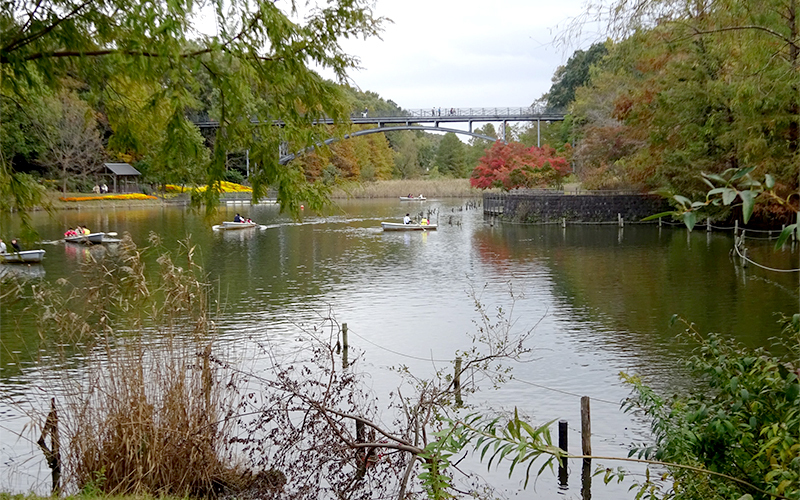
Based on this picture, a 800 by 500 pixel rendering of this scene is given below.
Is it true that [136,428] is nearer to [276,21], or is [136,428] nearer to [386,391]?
[276,21]

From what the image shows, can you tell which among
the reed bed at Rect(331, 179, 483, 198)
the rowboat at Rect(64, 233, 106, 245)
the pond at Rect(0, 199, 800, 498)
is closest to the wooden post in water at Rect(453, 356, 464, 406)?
the pond at Rect(0, 199, 800, 498)

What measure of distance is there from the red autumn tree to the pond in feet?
37.3

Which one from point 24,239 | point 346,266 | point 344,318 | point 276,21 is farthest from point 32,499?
point 346,266

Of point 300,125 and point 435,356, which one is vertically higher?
point 300,125

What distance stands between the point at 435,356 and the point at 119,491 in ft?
20.5

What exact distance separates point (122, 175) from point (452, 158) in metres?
42.8

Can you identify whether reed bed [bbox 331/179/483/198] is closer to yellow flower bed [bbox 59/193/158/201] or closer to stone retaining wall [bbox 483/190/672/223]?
yellow flower bed [bbox 59/193/158/201]

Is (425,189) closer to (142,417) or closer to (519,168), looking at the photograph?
(519,168)

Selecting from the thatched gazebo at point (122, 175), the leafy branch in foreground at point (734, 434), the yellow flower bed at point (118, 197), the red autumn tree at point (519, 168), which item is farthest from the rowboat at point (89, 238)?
the thatched gazebo at point (122, 175)

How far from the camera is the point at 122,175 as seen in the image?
53.9 metres

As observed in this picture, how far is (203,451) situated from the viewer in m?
6.03

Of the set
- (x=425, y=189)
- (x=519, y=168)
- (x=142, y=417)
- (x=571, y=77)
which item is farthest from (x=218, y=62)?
(x=425, y=189)

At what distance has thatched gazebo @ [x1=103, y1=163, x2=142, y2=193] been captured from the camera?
51.4 meters

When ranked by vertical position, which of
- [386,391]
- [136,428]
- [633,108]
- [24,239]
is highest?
[633,108]
